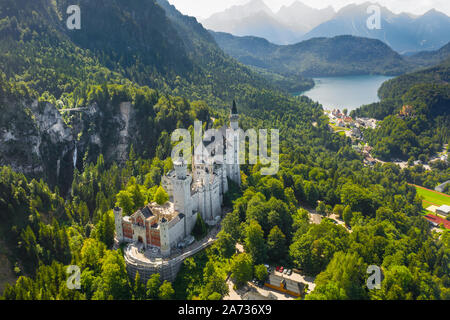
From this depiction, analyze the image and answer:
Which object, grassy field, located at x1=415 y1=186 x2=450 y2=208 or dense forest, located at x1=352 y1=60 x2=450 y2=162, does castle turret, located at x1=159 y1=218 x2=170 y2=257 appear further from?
dense forest, located at x1=352 y1=60 x2=450 y2=162

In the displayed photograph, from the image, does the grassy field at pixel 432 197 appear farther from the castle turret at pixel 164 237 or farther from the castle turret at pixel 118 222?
the castle turret at pixel 118 222

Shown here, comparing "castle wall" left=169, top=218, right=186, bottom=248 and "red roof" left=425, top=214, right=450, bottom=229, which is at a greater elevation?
"castle wall" left=169, top=218, right=186, bottom=248

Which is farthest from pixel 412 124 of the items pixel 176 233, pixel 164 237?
pixel 164 237

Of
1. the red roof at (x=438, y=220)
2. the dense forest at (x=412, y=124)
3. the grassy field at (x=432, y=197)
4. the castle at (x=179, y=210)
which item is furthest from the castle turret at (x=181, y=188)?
the dense forest at (x=412, y=124)

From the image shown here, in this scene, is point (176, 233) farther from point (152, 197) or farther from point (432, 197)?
point (432, 197)

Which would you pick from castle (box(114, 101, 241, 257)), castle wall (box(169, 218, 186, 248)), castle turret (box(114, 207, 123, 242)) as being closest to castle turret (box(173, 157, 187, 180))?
castle (box(114, 101, 241, 257))
